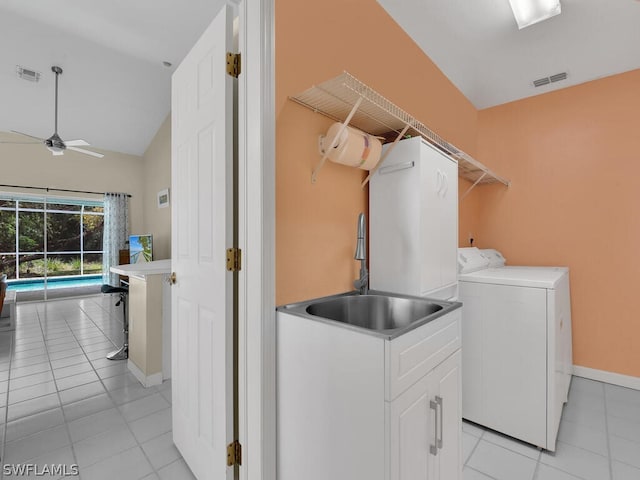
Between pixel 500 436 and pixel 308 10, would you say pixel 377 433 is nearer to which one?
pixel 500 436

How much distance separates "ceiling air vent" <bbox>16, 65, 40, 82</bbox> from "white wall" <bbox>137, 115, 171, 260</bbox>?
186 centimetres

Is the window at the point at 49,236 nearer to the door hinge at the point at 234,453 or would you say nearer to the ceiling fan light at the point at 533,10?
the door hinge at the point at 234,453

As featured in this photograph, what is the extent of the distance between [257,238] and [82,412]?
211 centimetres

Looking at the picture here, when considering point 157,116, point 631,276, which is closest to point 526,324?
point 631,276

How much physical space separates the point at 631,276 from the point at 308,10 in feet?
10.7

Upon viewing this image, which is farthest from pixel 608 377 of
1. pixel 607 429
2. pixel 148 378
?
pixel 148 378

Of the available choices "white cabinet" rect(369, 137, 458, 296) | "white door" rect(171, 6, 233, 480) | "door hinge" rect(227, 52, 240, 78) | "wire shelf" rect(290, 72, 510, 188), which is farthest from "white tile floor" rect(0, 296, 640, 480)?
"door hinge" rect(227, 52, 240, 78)

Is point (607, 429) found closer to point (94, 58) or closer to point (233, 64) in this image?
point (233, 64)

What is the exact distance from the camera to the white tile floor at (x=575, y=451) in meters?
1.57

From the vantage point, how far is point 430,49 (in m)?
2.47

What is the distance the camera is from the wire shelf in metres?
1.27

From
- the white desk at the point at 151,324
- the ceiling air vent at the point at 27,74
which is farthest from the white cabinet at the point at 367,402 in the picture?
the ceiling air vent at the point at 27,74

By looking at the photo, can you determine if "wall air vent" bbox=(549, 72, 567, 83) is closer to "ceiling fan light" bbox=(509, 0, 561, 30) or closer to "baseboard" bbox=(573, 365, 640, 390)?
"ceiling fan light" bbox=(509, 0, 561, 30)

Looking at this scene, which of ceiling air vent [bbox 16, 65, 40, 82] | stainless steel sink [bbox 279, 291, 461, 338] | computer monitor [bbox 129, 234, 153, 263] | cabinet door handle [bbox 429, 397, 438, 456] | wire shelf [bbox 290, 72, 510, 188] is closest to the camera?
cabinet door handle [bbox 429, 397, 438, 456]
